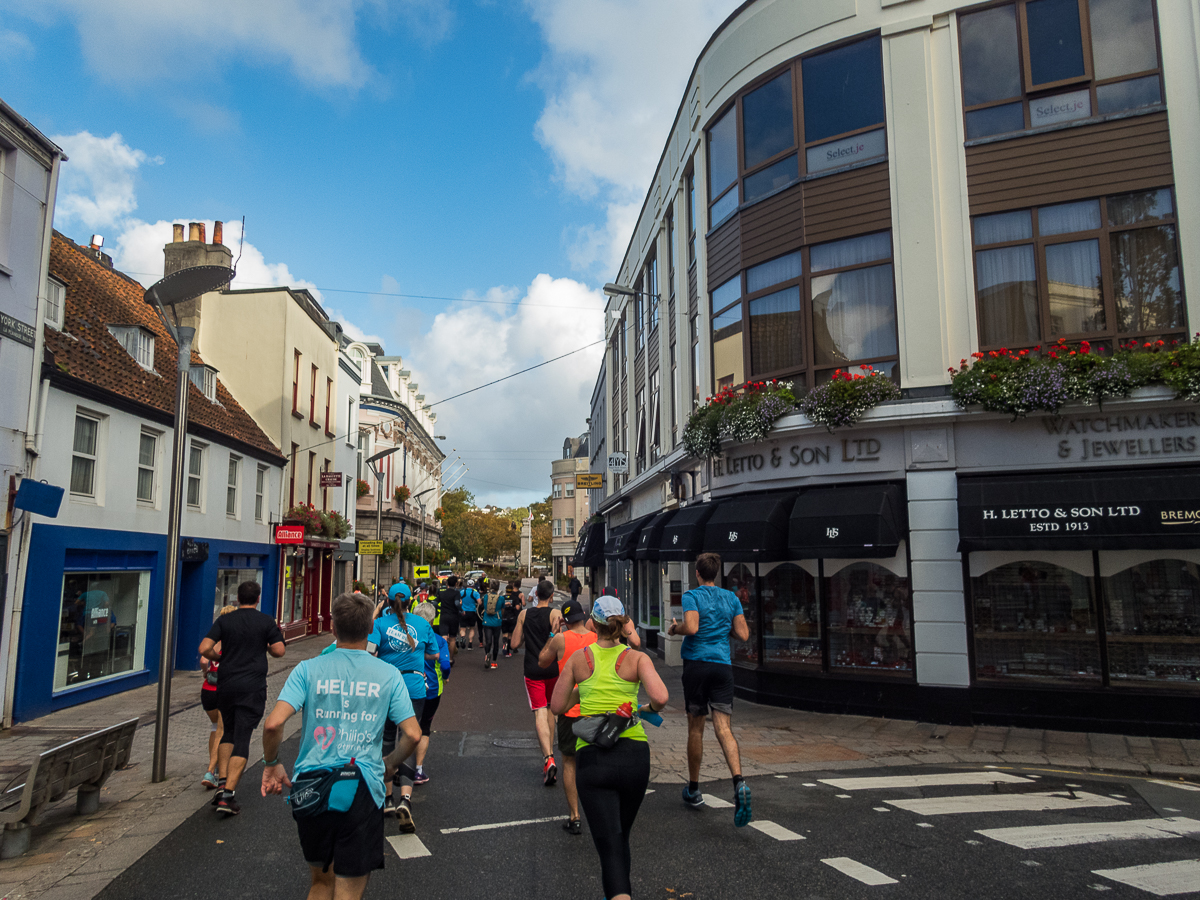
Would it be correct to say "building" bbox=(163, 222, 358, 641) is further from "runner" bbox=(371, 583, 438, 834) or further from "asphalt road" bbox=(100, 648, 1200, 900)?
"asphalt road" bbox=(100, 648, 1200, 900)

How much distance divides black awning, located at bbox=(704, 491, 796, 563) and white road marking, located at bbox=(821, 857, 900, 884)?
6.46 meters

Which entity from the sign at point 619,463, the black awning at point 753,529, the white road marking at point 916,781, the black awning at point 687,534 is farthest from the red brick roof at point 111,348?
the white road marking at point 916,781

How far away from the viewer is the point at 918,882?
4930mm

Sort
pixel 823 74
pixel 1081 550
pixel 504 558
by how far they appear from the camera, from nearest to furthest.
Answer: pixel 1081 550 < pixel 823 74 < pixel 504 558

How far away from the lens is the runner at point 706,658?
671 centimetres

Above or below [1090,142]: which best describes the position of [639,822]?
below

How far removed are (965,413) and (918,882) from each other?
7259 mm

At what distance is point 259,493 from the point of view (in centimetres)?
2145

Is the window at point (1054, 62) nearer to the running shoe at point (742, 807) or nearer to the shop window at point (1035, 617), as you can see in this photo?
the shop window at point (1035, 617)

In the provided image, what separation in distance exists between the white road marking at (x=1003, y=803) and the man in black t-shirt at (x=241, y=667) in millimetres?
5130

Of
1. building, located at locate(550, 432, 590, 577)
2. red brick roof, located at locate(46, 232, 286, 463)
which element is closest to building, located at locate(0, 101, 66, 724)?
red brick roof, located at locate(46, 232, 286, 463)

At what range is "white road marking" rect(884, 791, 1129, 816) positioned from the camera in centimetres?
652

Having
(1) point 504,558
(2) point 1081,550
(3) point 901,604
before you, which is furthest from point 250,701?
(1) point 504,558

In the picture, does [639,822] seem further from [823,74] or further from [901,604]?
[823,74]
